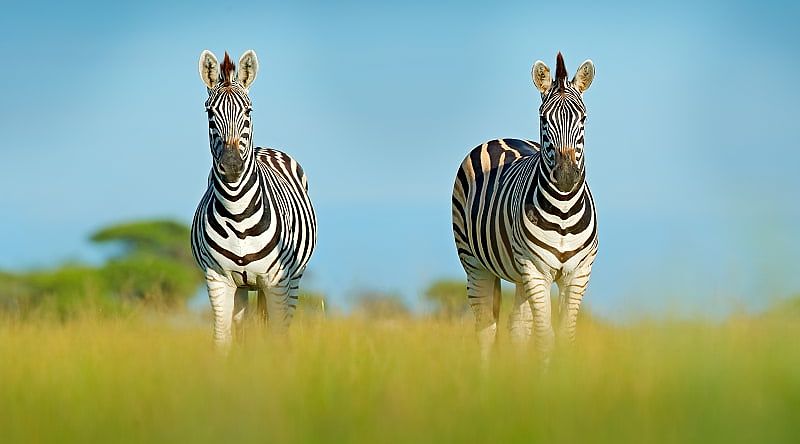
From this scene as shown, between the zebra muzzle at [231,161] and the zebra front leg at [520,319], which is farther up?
the zebra muzzle at [231,161]

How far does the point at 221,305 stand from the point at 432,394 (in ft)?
11.8

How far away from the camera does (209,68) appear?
9.70 m

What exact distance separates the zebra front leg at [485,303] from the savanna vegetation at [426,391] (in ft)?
3.57

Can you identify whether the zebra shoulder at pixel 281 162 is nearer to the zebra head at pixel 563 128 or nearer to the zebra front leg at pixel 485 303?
the zebra front leg at pixel 485 303

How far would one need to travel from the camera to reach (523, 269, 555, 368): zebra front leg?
898 cm

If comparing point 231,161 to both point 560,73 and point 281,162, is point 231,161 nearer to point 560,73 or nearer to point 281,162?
point 281,162

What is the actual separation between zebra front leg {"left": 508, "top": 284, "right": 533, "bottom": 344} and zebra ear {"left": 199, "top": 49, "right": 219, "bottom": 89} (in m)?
3.57

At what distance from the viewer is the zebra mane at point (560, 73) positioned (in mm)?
9203

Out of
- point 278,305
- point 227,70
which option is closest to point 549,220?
point 278,305
